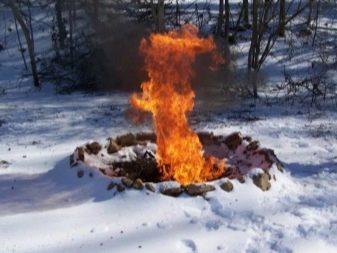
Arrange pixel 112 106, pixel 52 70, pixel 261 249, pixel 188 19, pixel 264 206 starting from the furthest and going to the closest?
pixel 188 19 → pixel 52 70 → pixel 112 106 → pixel 264 206 → pixel 261 249

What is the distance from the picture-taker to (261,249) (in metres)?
5.68

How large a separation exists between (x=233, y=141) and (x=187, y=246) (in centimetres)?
335

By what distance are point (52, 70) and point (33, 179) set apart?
34.1 feet

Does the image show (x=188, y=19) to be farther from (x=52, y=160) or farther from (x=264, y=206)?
(x=264, y=206)

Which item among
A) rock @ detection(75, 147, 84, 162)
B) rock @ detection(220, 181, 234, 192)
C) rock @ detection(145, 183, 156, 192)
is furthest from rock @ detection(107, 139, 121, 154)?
rock @ detection(220, 181, 234, 192)

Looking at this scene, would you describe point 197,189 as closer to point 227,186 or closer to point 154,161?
point 227,186

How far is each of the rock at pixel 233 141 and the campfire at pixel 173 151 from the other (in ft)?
0.08

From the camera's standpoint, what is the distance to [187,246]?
5.76 metres

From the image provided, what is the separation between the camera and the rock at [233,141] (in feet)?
28.7

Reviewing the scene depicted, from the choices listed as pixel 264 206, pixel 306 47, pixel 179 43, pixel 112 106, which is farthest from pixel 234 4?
pixel 264 206

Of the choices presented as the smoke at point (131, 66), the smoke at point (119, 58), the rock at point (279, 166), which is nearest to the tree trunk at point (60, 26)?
the smoke at point (131, 66)

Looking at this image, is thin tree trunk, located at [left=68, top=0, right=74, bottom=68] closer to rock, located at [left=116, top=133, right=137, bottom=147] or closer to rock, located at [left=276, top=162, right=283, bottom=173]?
rock, located at [left=116, top=133, right=137, bottom=147]

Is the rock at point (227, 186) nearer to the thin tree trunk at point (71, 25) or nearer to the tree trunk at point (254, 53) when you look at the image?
the tree trunk at point (254, 53)

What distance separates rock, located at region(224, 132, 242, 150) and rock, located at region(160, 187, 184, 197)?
223cm
